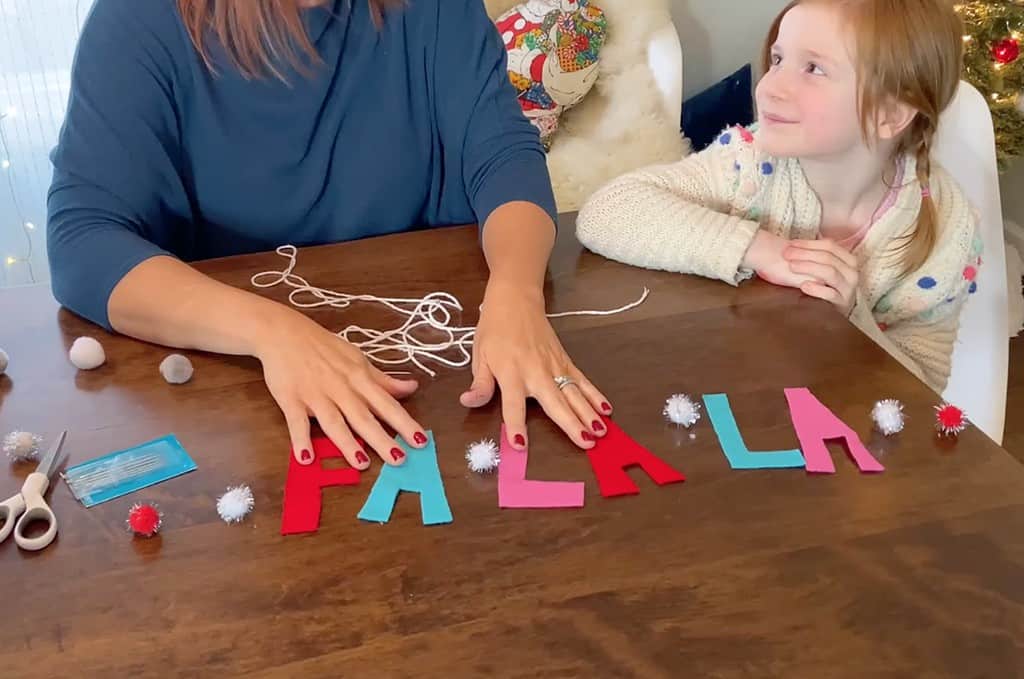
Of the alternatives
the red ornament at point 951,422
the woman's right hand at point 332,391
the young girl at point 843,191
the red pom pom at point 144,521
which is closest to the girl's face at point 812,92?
the young girl at point 843,191

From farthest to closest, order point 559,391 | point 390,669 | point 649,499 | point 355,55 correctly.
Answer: point 355,55 < point 559,391 < point 649,499 < point 390,669

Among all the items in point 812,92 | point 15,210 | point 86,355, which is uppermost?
point 812,92

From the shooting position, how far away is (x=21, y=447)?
771 mm

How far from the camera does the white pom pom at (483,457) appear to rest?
2.51 ft

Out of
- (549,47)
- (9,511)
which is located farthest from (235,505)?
(549,47)

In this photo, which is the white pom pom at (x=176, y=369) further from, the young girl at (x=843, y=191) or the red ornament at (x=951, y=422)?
the red ornament at (x=951, y=422)

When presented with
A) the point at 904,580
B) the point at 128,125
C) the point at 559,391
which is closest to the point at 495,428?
the point at 559,391

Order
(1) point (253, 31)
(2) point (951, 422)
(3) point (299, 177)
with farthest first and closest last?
1. (3) point (299, 177)
2. (1) point (253, 31)
3. (2) point (951, 422)

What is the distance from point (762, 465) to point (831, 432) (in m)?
0.08

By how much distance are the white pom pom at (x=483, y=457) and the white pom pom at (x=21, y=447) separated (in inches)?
14.0

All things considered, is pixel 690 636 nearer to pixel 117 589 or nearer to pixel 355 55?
pixel 117 589

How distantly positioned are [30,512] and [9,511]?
0.6 inches

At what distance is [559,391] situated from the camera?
0.84 meters

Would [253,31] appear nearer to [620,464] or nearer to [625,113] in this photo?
[620,464]
